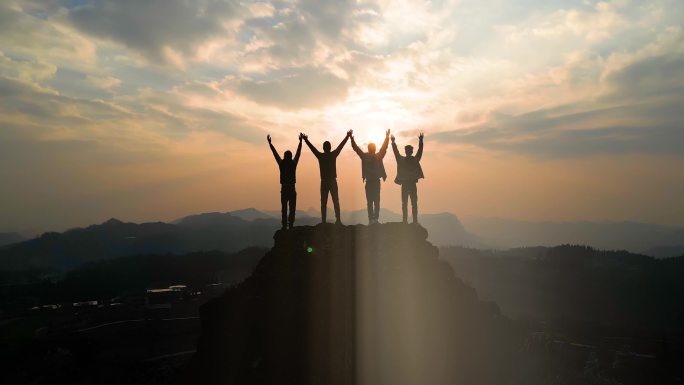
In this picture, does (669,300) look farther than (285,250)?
Yes

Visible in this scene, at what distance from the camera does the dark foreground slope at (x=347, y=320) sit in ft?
49.8

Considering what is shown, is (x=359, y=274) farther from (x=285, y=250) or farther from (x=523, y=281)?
(x=523, y=281)

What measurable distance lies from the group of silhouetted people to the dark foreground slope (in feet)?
3.45

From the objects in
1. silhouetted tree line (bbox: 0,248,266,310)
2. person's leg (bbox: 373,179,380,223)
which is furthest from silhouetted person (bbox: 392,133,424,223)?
silhouetted tree line (bbox: 0,248,266,310)

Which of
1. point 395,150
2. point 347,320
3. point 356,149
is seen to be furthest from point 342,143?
point 347,320

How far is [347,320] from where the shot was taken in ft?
51.6

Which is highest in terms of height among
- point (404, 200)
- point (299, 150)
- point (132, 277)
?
point (299, 150)

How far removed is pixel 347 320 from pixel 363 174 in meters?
5.84

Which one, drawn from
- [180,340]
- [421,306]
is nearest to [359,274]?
[421,306]

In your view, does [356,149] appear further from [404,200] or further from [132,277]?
[132,277]

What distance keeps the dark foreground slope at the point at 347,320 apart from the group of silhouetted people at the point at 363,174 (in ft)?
3.45

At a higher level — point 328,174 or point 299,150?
point 299,150

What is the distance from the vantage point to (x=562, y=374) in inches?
976

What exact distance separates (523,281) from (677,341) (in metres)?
42.9
